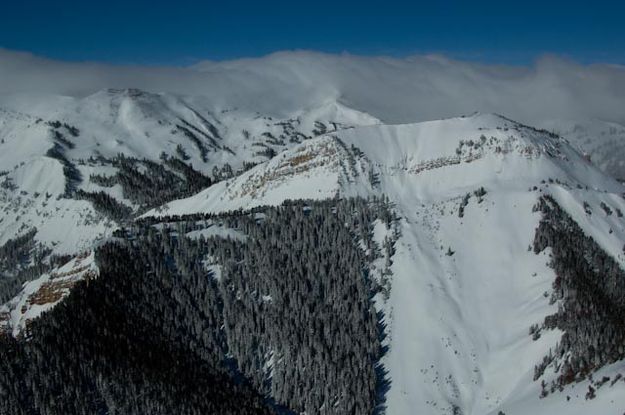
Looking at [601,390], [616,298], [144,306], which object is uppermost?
[144,306]

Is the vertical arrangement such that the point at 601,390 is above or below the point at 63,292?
below

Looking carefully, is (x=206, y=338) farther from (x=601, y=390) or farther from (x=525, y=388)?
(x=601, y=390)

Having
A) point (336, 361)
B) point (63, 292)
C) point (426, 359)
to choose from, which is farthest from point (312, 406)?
point (63, 292)

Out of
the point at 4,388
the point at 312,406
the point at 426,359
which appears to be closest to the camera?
the point at 4,388

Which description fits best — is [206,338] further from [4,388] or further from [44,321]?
[4,388]

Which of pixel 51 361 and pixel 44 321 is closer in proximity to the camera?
pixel 51 361

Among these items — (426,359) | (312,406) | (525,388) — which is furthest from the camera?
(426,359)

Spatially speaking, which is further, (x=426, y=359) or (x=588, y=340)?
(x=426, y=359)

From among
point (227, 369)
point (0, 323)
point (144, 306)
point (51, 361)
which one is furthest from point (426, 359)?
point (0, 323)

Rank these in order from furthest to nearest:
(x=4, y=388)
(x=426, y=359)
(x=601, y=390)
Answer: (x=426, y=359)
(x=4, y=388)
(x=601, y=390)
